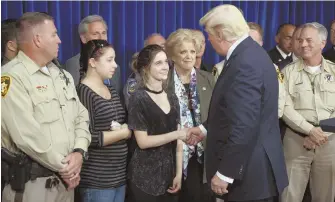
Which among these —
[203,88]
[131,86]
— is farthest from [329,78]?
[131,86]

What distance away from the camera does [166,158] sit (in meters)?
3.02

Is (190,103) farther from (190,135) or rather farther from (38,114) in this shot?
(38,114)

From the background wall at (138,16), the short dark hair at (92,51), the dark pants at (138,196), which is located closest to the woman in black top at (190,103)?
the dark pants at (138,196)

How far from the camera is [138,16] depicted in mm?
4512

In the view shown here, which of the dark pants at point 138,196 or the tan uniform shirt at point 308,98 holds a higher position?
the tan uniform shirt at point 308,98

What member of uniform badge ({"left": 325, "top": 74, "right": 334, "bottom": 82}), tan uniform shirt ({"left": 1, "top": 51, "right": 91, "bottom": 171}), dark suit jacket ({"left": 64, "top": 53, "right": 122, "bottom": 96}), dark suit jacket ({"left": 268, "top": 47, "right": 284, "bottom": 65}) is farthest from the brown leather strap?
dark suit jacket ({"left": 268, "top": 47, "right": 284, "bottom": 65})

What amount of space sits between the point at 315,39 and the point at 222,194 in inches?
60.9

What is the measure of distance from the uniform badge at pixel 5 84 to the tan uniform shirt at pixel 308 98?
1848mm

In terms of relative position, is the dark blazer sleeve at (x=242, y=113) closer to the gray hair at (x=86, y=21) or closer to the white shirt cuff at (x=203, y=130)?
the white shirt cuff at (x=203, y=130)

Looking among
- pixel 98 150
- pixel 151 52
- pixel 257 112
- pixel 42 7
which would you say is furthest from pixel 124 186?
pixel 42 7

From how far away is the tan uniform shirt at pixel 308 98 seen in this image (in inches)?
141

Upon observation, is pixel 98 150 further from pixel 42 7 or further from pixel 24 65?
pixel 42 7

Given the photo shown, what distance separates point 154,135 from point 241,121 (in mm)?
752

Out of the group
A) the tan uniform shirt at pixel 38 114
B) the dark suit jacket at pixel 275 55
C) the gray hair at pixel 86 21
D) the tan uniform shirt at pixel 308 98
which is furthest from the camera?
the dark suit jacket at pixel 275 55
